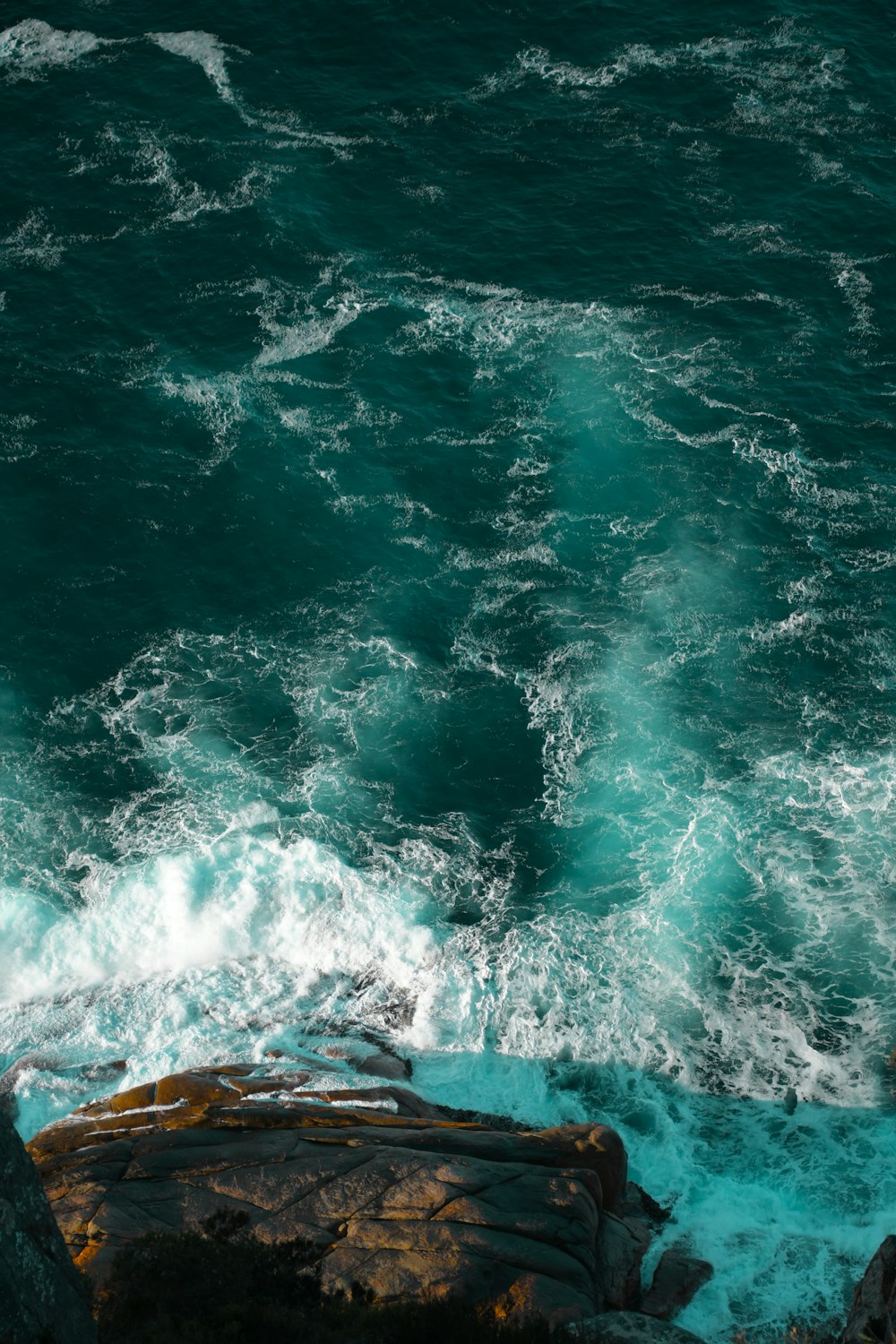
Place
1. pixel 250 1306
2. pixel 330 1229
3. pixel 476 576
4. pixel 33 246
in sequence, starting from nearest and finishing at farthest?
pixel 250 1306 → pixel 330 1229 → pixel 476 576 → pixel 33 246

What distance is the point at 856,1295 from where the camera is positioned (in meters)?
35.4

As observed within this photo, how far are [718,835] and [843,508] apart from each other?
22297 mm

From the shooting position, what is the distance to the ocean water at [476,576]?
4781 cm

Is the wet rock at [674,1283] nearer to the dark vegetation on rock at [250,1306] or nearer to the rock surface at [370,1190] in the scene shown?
the rock surface at [370,1190]

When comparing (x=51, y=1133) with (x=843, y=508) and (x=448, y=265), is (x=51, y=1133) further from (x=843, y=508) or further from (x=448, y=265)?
(x=448, y=265)

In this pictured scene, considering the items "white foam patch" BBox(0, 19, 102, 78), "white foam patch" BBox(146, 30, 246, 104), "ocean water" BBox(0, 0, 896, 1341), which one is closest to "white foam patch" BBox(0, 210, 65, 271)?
"ocean water" BBox(0, 0, 896, 1341)

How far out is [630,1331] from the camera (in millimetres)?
32062

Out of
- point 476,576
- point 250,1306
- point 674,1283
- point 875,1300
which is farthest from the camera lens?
point 476,576

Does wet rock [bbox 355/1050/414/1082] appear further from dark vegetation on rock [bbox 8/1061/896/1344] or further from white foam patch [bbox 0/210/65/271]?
white foam patch [bbox 0/210/65/271]

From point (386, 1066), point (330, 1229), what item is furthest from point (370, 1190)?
point (386, 1066)

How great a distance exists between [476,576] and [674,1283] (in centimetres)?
3534

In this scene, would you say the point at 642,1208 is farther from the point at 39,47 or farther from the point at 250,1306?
the point at 39,47

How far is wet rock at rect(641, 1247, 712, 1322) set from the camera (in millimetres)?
37938

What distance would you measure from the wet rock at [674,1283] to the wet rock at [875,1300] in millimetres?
5247
